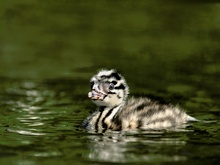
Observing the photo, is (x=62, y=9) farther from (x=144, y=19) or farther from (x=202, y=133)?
(x=202, y=133)

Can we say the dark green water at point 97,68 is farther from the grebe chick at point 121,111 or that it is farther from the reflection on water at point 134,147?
the grebe chick at point 121,111

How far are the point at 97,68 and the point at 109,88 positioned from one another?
4.14m

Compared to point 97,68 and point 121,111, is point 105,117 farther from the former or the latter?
point 97,68

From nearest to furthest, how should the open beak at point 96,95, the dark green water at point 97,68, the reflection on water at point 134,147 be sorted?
the reflection on water at point 134,147
the dark green water at point 97,68
the open beak at point 96,95

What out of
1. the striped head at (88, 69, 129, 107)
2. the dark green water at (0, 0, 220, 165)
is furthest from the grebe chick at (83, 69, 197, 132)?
the dark green water at (0, 0, 220, 165)

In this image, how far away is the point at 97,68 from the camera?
16609mm

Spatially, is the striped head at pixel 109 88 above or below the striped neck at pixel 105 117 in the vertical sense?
above

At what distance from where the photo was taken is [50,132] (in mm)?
11812

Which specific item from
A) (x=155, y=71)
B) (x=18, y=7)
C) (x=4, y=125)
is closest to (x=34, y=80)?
(x=155, y=71)

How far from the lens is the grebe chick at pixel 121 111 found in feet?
40.3

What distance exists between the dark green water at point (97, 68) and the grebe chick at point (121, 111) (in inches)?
9.7

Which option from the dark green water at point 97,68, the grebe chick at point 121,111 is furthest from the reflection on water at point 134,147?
the grebe chick at point 121,111

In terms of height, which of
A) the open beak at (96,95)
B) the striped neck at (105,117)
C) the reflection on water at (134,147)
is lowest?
the reflection on water at (134,147)

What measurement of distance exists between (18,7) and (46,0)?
1.10m
